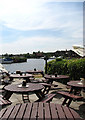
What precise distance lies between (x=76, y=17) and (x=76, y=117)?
12.3 ft

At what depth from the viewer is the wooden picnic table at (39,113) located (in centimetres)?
211

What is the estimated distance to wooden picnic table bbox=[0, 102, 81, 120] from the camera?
2.11 meters

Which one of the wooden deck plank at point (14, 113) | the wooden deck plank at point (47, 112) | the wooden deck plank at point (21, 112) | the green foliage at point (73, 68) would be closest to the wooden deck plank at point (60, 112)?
the wooden deck plank at point (47, 112)

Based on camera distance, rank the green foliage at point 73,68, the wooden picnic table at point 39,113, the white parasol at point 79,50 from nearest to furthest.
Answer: the wooden picnic table at point 39,113 → the white parasol at point 79,50 → the green foliage at point 73,68

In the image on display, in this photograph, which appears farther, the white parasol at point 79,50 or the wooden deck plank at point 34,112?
the white parasol at point 79,50

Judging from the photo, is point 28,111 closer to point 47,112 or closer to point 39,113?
point 39,113

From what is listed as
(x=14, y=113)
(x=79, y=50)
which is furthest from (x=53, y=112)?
A: (x=79, y=50)

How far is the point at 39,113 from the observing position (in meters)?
2.25

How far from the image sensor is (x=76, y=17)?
16.3 feet

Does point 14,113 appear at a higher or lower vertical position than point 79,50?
lower

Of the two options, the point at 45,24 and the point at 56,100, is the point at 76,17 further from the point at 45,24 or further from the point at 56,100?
the point at 56,100

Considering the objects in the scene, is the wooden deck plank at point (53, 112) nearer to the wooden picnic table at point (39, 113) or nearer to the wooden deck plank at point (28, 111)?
the wooden picnic table at point (39, 113)

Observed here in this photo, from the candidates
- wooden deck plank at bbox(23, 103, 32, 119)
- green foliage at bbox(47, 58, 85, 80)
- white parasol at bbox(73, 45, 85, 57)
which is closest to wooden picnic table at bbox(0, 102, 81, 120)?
wooden deck plank at bbox(23, 103, 32, 119)

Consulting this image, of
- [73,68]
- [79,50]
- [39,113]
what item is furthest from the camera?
[73,68]
